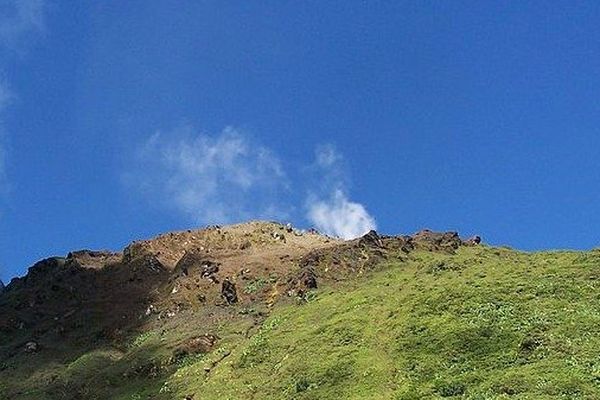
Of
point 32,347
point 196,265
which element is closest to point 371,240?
point 196,265

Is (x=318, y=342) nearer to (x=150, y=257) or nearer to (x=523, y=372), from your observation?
(x=523, y=372)

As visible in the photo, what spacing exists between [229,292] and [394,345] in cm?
4236

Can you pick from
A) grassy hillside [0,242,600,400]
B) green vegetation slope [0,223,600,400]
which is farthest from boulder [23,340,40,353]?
grassy hillside [0,242,600,400]

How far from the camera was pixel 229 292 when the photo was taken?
355ft

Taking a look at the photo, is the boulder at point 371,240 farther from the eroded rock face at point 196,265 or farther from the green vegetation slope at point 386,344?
the eroded rock face at point 196,265

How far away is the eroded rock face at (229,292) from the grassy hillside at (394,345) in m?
3.07

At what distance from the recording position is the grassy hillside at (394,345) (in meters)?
61.3

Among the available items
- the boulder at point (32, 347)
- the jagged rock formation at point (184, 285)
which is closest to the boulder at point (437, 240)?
the jagged rock formation at point (184, 285)

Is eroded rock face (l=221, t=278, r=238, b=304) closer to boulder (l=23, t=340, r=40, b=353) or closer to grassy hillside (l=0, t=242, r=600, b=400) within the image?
grassy hillside (l=0, t=242, r=600, b=400)

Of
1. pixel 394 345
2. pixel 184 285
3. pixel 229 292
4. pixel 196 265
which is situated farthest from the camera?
pixel 196 265

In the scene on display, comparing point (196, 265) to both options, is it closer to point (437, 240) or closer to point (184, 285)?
point (184, 285)

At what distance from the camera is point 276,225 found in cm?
A: 14100

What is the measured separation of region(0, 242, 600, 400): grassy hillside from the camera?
201 feet

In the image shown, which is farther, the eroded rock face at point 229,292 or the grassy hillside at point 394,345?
the eroded rock face at point 229,292
